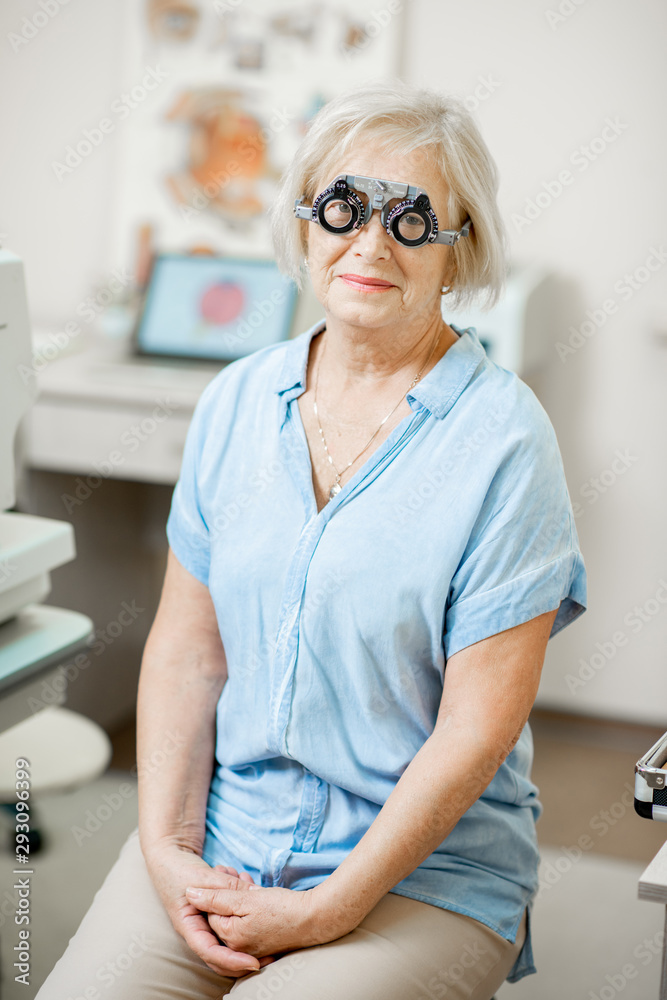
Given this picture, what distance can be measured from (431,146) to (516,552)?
1.46 ft

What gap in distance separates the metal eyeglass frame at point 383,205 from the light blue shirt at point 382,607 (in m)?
0.14

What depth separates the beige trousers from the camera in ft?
3.26

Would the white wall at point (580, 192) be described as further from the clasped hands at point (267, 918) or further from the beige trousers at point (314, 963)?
the clasped hands at point (267, 918)

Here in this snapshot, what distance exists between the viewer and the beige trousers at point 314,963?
100cm

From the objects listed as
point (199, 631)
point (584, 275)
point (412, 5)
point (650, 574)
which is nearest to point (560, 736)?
point (650, 574)

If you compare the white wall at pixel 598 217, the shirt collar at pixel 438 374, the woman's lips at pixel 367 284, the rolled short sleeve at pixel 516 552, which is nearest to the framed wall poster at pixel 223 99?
the white wall at pixel 598 217

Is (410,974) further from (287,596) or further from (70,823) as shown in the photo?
(70,823)

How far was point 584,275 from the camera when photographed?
8.15ft

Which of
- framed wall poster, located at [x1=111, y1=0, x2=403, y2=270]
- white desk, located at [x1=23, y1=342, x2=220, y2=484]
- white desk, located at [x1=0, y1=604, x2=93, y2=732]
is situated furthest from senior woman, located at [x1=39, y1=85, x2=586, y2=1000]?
framed wall poster, located at [x1=111, y1=0, x2=403, y2=270]

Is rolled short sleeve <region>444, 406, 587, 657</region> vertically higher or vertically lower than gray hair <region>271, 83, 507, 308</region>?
lower

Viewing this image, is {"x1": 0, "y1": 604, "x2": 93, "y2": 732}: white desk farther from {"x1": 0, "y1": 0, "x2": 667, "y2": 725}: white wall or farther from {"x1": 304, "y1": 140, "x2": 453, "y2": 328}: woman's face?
{"x1": 0, "y1": 0, "x2": 667, "y2": 725}: white wall

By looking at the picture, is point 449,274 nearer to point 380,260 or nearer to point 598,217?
point 380,260

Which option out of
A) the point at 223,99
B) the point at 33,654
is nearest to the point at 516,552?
the point at 33,654

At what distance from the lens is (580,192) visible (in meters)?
2.45
